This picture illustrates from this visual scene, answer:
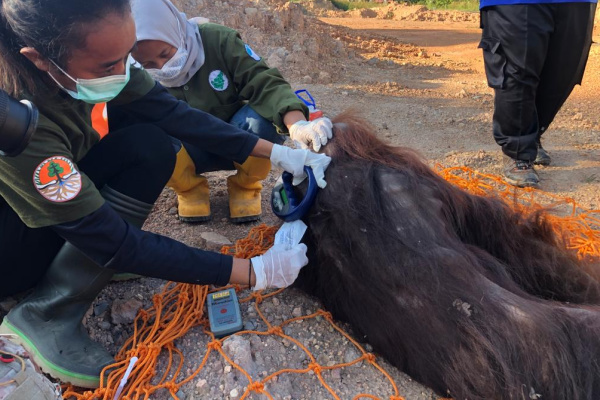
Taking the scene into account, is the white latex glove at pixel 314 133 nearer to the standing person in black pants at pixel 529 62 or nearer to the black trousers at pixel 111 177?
the black trousers at pixel 111 177

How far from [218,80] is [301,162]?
0.84 m

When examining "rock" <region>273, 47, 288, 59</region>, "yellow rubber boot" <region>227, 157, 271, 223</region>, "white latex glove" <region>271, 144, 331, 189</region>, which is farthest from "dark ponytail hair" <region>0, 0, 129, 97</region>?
"rock" <region>273, 47, 288, 59</region>

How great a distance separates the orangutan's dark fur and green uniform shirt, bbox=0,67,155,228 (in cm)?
75

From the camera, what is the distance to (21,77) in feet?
4.32

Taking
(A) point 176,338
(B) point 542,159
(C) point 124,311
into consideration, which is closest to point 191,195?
(C) point 124,311

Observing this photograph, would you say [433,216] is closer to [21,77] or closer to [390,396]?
[390,396]

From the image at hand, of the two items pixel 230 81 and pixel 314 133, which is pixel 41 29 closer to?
pixel 314 133

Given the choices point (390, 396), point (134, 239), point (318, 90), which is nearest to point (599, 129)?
point (318, 90)

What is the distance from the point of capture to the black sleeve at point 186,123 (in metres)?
1.93

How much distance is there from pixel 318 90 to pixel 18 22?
398 centimetres

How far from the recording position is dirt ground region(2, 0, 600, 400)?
159 centimetres

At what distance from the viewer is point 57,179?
4.34ft

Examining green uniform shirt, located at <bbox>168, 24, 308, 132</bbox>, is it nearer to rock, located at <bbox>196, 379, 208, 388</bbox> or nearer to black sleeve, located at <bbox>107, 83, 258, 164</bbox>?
black sleeve, located at <bbox>107, 83, 258, 164</bbox>

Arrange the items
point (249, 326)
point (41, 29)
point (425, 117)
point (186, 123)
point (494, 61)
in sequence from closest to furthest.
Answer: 1. point (41, 29)
2. point (249, 326)
3. point (186, 123)
4. point (494, 61)
5. point (425, 117)
